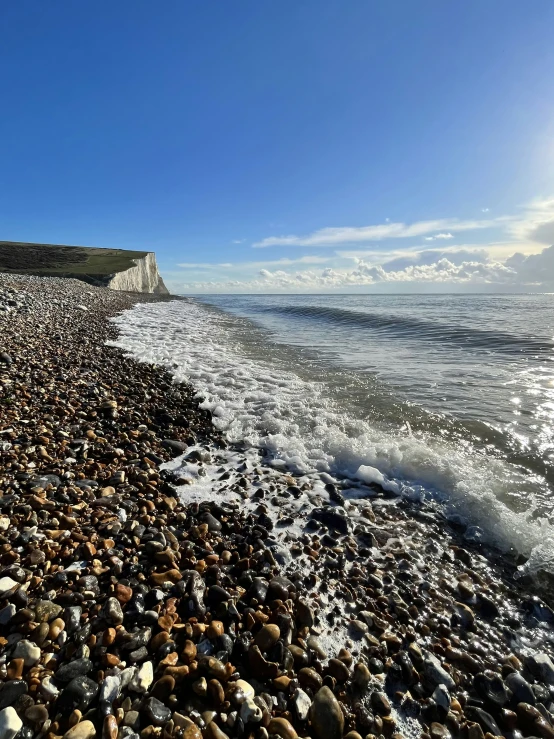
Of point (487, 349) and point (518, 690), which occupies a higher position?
point (487, 349)

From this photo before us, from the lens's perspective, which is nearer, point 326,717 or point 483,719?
point 326,717

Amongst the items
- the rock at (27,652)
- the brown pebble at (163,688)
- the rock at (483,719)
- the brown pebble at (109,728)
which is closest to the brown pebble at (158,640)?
the brown pebble at (163,688)

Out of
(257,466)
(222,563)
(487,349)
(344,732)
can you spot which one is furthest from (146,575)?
(487,349)

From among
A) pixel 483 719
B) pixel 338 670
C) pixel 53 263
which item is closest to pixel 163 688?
pixel 338 670

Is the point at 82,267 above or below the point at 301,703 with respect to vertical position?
above

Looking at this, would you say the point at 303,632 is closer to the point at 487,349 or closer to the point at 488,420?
the point at 488,420

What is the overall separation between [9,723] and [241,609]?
1619 millimetres

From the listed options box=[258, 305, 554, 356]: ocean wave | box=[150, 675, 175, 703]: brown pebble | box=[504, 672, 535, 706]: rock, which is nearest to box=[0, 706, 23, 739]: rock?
box=[150, 675, 175, 703]: brown pebble

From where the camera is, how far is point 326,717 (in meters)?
2.37

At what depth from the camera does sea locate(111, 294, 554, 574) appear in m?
5.10

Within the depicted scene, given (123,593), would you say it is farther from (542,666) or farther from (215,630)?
(542,666)

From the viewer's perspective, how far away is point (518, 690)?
107 inches

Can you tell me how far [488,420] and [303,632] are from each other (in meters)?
6.82

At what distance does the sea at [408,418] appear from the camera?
201 inches
